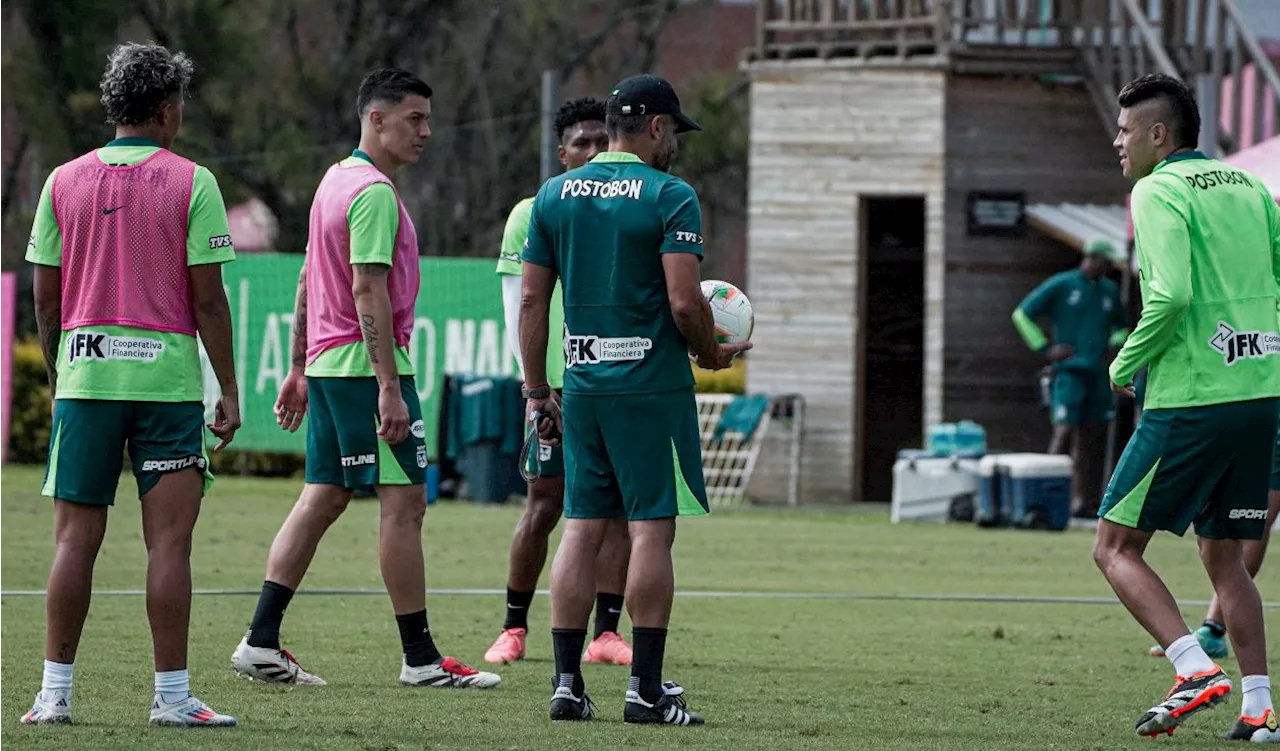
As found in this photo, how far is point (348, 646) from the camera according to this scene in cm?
905

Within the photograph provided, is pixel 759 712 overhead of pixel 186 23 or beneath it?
beneath

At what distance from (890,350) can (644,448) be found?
1716 centimetres

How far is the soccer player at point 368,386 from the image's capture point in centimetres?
777

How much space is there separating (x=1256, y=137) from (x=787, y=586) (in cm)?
1060

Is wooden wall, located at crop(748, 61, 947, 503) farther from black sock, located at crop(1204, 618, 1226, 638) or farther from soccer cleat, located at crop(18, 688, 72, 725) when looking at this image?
soccer cleat, located at crop(18, 688, 72, 725)

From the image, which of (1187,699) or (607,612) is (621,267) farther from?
(607,612)

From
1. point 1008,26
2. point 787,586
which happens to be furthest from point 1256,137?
point 787,586

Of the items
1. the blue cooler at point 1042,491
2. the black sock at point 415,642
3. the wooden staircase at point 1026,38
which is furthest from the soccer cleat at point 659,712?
the wooden staircase at point 1026,38

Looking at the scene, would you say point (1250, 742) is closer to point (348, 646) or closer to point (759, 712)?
point (759, 712)

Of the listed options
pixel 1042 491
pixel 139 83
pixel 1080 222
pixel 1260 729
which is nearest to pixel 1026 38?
pixel 1080 222

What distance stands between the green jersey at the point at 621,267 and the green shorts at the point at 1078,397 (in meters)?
13.0

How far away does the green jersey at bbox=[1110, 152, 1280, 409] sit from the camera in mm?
6758

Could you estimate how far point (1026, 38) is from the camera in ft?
74.4

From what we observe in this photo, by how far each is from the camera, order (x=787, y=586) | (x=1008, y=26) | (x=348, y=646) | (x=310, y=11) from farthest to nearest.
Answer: (x=310, y=11), (x=1008, y=26), (x=787, y=586), (x=348, y=646)
